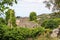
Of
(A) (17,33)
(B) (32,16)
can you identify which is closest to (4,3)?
(A) (17,33)

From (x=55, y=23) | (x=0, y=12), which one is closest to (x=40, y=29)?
(x=55, y=23)

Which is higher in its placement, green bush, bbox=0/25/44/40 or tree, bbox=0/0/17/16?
tree, bbox=0/0/17/16

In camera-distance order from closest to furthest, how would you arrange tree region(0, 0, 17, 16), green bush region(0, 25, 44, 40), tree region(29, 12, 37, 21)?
1. tree region(0, 0, 17, 16)
2. green bush region(0, 25, 44, 40)
3. tree region(29, 12, 37, 21)

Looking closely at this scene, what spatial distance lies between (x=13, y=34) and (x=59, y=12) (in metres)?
19.8

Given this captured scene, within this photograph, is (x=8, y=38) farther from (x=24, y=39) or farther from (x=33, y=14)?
(x=33, y=14)

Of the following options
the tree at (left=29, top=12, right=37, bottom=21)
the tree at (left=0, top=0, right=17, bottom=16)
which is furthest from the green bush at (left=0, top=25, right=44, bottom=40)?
the tree at (left=29, top=12, right=37, bottom=21)

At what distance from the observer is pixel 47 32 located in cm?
2409

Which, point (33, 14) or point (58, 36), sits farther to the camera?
point (33, 14)

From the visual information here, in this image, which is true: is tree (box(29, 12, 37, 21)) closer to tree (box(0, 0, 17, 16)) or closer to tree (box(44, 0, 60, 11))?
tree (box(44, 0, 60, 11))

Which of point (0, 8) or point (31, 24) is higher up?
point (0, 8)

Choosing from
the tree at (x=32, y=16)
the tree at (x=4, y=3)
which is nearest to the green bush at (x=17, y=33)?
the tree at (x=4, y=3)

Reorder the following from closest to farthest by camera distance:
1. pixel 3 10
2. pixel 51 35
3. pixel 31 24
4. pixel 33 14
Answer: pixel 3 10 < pixel 51 35 < pixel 31 24 < pixel 33 14

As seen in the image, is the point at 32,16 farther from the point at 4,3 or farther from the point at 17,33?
the point at 4,3

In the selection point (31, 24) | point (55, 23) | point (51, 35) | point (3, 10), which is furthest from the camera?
point (31, 24)
